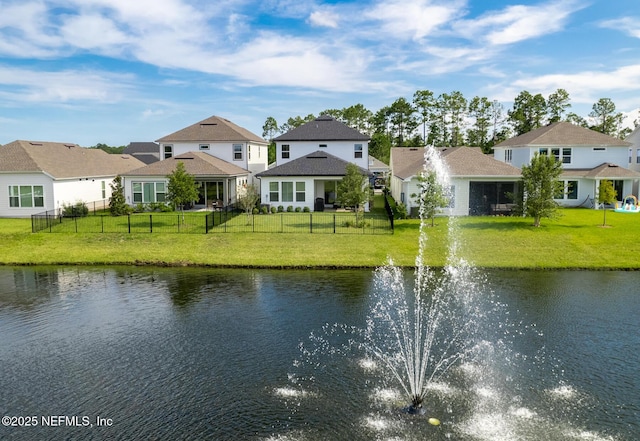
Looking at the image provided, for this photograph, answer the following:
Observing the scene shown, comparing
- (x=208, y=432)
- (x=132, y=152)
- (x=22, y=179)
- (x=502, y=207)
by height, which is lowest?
(x=208, y=432)

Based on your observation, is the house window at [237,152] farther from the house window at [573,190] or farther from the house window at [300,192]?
the house window at [573,190]

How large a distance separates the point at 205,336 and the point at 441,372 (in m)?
7.63

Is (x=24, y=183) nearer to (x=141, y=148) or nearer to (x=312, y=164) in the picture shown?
(x=312, y=164)

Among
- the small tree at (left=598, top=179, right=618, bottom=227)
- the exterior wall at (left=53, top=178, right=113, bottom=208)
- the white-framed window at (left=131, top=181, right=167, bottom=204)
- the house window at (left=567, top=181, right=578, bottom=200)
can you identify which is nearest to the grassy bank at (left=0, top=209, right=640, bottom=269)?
the exterior wall at (left=53, top=178, right=113, bottom=208)

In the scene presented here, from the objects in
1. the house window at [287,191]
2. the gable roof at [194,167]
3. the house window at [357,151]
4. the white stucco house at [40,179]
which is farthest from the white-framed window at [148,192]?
the house window at [357,151]

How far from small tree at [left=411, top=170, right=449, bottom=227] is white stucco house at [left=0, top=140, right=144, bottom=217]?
1118 inches

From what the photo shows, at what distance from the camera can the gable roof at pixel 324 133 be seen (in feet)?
166

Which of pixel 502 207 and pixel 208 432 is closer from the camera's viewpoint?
pixel 208 432

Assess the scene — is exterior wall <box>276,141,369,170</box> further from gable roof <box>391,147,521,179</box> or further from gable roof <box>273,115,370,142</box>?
gable roof <box>391,147,521,179</box>

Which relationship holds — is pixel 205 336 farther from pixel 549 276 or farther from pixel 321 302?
pixel 549 276

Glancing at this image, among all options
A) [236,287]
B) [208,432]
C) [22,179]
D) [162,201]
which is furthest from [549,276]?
[22,179]

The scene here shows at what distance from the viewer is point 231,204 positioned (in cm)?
4662

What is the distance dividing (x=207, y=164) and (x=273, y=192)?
6577 mm

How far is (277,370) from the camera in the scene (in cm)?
1465
